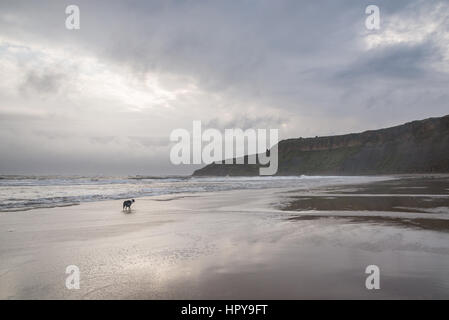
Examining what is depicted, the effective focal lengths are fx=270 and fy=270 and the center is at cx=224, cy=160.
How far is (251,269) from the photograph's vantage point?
12.5 ft

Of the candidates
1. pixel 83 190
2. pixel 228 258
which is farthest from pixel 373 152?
pixel 228 258

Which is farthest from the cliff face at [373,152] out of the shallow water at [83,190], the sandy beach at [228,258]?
the sandy beach at [228,258]

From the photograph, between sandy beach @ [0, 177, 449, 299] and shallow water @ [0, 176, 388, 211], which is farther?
shallow water @ [0, 176, 388, 211]

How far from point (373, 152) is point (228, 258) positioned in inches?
4157

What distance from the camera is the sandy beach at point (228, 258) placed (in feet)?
10.2

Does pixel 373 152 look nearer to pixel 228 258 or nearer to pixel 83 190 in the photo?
pixel 83 190

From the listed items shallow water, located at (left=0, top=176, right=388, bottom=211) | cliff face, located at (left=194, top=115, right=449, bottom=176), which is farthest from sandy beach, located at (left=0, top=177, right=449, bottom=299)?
cliff face, located at (left=194, top=115, right=449, bottom=176)

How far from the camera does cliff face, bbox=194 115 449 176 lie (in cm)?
7512

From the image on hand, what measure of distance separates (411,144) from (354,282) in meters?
98.0

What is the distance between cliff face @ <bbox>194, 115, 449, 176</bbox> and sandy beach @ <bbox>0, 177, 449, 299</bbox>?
75.3 meters

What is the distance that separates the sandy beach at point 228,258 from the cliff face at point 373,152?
75.3m

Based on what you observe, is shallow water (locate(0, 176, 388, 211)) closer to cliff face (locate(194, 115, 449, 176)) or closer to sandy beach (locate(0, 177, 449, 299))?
sandy beach (locate(0, 177, 449, 299))

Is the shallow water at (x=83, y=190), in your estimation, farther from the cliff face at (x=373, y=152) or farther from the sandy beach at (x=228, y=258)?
the cliff face at (x=373, y=152)
